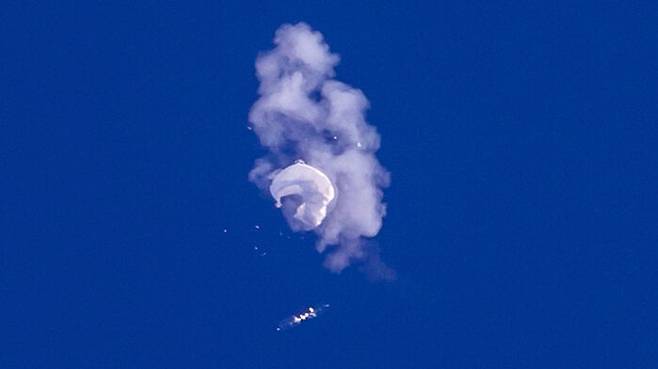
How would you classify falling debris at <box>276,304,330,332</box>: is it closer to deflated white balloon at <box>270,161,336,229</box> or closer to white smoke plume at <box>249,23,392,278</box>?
white smoke plume at <box>249,23,392,278</box>

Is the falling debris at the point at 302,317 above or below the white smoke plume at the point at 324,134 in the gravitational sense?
below

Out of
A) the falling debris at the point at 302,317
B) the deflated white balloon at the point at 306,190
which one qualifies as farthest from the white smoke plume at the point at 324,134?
the falling debris at the point at 302,317

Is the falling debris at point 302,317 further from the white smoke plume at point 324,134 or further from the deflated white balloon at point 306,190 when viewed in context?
the deflated white balloon at point 306,190

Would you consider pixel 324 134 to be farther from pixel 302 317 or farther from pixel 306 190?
pixel 302 317

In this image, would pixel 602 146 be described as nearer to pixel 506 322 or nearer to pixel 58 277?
pixel 506 322

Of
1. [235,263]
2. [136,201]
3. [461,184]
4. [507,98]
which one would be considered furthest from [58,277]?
[507,98]

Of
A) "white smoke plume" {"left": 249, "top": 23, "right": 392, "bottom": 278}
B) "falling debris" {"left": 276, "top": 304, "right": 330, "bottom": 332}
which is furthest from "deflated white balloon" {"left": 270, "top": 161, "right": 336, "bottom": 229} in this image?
"falling debris" {"left": 276, "top": 304, "right": 330, "bottom": 332}
